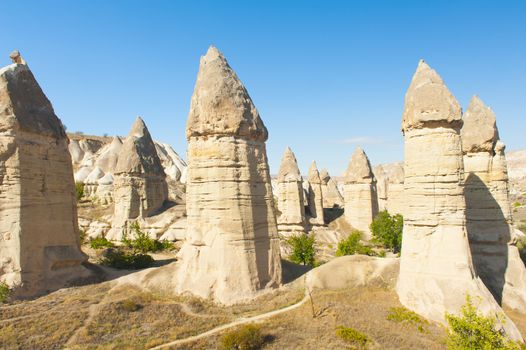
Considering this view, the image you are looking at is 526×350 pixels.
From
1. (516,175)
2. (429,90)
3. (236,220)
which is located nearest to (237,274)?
(236,220)

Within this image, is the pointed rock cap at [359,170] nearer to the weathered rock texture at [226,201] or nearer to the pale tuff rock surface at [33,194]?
the weathered rock texture at [226,201]

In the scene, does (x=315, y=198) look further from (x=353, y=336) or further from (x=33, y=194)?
(x=33, y=194)

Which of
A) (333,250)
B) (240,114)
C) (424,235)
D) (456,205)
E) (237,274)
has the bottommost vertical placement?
(333,250)

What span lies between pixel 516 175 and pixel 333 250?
94.5 metres

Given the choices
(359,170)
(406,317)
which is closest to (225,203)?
(406,317)

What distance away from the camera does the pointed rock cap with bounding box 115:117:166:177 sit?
2720cm

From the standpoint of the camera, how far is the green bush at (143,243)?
2456 centimetres

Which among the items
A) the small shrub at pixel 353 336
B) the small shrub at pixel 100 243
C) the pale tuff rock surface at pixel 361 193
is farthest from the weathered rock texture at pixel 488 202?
the small shrub at pixel 100 243

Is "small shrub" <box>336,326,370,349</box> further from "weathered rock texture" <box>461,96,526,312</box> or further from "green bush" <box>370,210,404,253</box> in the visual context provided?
"green bush" <box>370,210,404,253</box>

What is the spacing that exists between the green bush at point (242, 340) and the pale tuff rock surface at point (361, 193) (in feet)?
83.4

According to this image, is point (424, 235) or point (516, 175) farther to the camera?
point (516, 175)

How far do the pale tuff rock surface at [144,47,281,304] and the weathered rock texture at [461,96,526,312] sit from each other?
991 cm

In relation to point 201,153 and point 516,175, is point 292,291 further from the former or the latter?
point 516,175

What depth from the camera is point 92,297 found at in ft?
46.9
